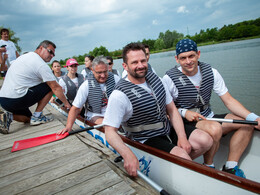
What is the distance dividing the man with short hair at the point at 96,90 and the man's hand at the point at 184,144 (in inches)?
59.1

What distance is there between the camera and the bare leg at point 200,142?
2051mm

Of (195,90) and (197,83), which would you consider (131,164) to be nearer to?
(195,90)

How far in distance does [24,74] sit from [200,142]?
118 inches

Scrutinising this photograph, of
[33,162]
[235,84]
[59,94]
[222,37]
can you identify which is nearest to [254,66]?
[235,84]

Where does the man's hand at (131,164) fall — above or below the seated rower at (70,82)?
below

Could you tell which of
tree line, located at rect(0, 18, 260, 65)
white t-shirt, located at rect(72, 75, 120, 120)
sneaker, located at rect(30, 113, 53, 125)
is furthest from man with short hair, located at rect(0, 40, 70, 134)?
tree line, located at rect(0, 18, 260, 65)

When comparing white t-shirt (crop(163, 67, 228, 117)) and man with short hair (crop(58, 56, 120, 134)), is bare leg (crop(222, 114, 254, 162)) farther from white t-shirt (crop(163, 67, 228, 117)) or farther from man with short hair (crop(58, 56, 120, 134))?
man with short hair (crop(58, 56, 120, 134))

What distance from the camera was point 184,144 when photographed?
6.82 ft

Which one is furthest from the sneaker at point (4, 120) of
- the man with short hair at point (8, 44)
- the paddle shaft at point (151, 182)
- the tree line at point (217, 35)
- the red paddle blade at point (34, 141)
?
the tree line at point (217, 35)

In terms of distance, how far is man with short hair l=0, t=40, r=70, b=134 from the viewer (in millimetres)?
3201

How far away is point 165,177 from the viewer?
6.51ft

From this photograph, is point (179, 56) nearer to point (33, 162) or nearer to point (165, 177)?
point (165, 177)

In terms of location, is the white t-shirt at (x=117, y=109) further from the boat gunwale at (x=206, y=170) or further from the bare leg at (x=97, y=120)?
the bare leg at (x=97, y=120)

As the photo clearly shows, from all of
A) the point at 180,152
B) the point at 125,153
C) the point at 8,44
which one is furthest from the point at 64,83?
the point at 180,152
